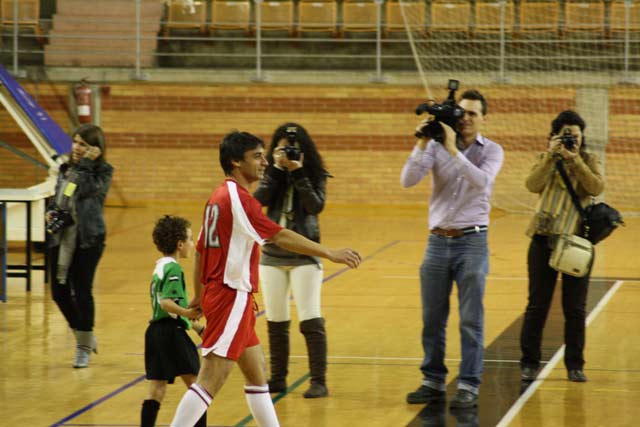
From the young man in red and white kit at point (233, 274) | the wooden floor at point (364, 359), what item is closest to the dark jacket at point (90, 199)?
the wooden floor at point (364, 359)

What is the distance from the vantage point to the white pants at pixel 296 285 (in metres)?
6.55

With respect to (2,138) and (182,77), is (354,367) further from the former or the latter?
(182,77)

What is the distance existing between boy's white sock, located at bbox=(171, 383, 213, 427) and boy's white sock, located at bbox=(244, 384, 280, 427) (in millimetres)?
227

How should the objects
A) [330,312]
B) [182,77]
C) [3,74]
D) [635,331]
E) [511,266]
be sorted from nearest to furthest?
[635,331] → [330,312] → [511,266] → [3,74] → [182,77]

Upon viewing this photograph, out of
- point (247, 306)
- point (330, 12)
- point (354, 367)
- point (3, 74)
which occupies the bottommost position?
point (354, 367)

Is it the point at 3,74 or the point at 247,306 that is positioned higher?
the point at 3,74

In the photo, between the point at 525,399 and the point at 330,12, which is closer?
the point at 525,399

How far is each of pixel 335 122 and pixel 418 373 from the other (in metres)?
12.0

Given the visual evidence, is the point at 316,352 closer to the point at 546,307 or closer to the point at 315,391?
the point at 315,391

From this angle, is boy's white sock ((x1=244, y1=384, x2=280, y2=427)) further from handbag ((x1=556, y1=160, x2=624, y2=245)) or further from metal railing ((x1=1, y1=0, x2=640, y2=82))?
metal railing ((x1=1, y1=0, x2=640, y2=82))

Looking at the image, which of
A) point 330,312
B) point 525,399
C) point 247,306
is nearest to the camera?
point 247,306

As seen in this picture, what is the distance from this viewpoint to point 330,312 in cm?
955

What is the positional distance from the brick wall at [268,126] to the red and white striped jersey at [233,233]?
1361cm

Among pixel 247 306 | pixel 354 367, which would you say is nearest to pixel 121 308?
pixel 354 367
